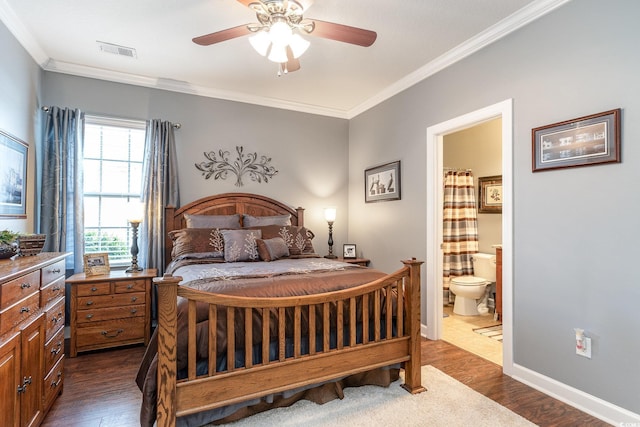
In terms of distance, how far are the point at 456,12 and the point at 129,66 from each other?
10.3 ft

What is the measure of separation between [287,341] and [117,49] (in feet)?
9.98

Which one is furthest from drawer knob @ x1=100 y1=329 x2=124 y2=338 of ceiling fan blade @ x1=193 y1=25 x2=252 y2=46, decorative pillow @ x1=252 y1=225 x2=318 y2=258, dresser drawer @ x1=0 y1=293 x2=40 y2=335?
ceiling fan blade @ x1=193 y1=25 x2=252 y2=46

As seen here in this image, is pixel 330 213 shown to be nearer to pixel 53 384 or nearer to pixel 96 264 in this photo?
pixel 96 264

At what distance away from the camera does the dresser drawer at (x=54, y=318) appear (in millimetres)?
2000

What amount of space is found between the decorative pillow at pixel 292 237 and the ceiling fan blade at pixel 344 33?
81.2 inches

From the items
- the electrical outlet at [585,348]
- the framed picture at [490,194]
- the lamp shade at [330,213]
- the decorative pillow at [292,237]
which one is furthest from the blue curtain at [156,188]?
the framed picture at [490,194]

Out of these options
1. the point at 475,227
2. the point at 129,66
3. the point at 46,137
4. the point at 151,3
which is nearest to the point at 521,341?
the point at 475,227

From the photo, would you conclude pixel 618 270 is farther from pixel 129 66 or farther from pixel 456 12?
pixel 129 66

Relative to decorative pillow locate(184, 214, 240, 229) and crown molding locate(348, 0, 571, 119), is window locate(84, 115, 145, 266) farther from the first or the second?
crown molding locate(348, 0, 571, 119)

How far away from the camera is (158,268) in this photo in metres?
3.58

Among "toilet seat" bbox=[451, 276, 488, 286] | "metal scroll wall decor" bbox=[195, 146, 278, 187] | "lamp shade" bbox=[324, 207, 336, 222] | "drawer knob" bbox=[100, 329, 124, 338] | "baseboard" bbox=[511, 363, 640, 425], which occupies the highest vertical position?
"metal scroll wall decor" bbox=[195, 146, 278, 187]

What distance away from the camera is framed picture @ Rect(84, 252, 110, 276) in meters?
3.12

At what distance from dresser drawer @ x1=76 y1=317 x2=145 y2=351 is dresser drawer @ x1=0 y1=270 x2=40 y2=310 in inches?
51.5

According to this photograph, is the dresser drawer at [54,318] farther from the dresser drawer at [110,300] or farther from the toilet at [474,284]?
the toilet at [474,284]
